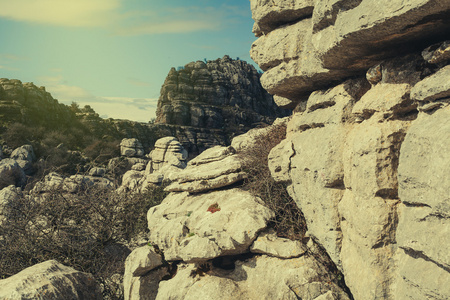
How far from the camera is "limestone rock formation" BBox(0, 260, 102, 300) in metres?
7.55

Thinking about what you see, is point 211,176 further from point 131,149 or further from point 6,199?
point 131,149

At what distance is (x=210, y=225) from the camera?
9.22 meters

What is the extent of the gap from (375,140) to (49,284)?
7681 millimetres

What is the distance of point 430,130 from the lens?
5.10 meters

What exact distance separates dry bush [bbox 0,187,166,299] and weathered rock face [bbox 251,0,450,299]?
801 cm

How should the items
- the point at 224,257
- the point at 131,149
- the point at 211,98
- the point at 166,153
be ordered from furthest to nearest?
the point at 211,98, the point at 131,149, the point at 166,153, the point at 224,257

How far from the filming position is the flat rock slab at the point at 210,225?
Answer: 851 cm

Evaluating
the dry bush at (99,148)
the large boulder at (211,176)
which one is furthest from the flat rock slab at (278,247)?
the dry bush at (99,148)

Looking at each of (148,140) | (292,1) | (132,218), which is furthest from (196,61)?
(292,1)

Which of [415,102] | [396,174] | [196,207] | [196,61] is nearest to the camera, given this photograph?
[415,102]

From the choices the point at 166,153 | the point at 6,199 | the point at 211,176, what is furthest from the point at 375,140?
the point at 166,153

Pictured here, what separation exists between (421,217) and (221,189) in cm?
690

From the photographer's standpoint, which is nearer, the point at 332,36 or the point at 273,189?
the point at 332,36

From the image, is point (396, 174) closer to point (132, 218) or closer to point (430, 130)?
point (430, 130)
